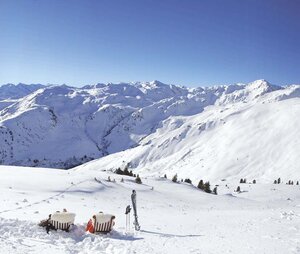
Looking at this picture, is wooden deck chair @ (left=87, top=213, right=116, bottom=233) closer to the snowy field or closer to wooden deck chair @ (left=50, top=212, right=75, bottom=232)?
the snowy field

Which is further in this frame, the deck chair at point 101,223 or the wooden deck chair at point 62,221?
the deck chair at point 101,223

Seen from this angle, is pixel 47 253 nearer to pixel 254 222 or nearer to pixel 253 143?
pixel 254 222

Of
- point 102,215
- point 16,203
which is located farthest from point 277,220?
point 16,203

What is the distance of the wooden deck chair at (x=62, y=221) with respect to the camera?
57.1ft

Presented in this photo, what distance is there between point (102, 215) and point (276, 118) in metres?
192

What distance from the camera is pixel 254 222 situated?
22375mm

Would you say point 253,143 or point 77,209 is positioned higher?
point 253,143

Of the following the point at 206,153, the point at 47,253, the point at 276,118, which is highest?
the point at 276,118

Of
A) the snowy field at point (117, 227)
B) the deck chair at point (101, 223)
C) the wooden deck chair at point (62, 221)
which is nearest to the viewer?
the snowy field at point (117, 227)

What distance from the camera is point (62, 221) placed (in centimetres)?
1742

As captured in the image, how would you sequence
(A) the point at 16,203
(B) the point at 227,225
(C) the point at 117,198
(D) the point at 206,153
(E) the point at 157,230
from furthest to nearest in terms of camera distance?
(D) the point at 206,153, (C) the point at 117,198, (A) the point at 16,203, (B) the point at 227,225, (E) the point at 157,230

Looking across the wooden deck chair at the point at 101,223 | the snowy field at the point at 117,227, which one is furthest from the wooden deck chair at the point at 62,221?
the wooden deck chair at the point at 101,223

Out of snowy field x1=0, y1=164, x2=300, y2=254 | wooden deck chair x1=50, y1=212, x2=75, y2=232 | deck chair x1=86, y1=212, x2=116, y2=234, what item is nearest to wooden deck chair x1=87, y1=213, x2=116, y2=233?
deck chair x1=86, y1=212, x2=116, y2=234

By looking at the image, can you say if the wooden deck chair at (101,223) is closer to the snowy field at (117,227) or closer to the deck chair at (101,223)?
the deck chair at (101,223)
